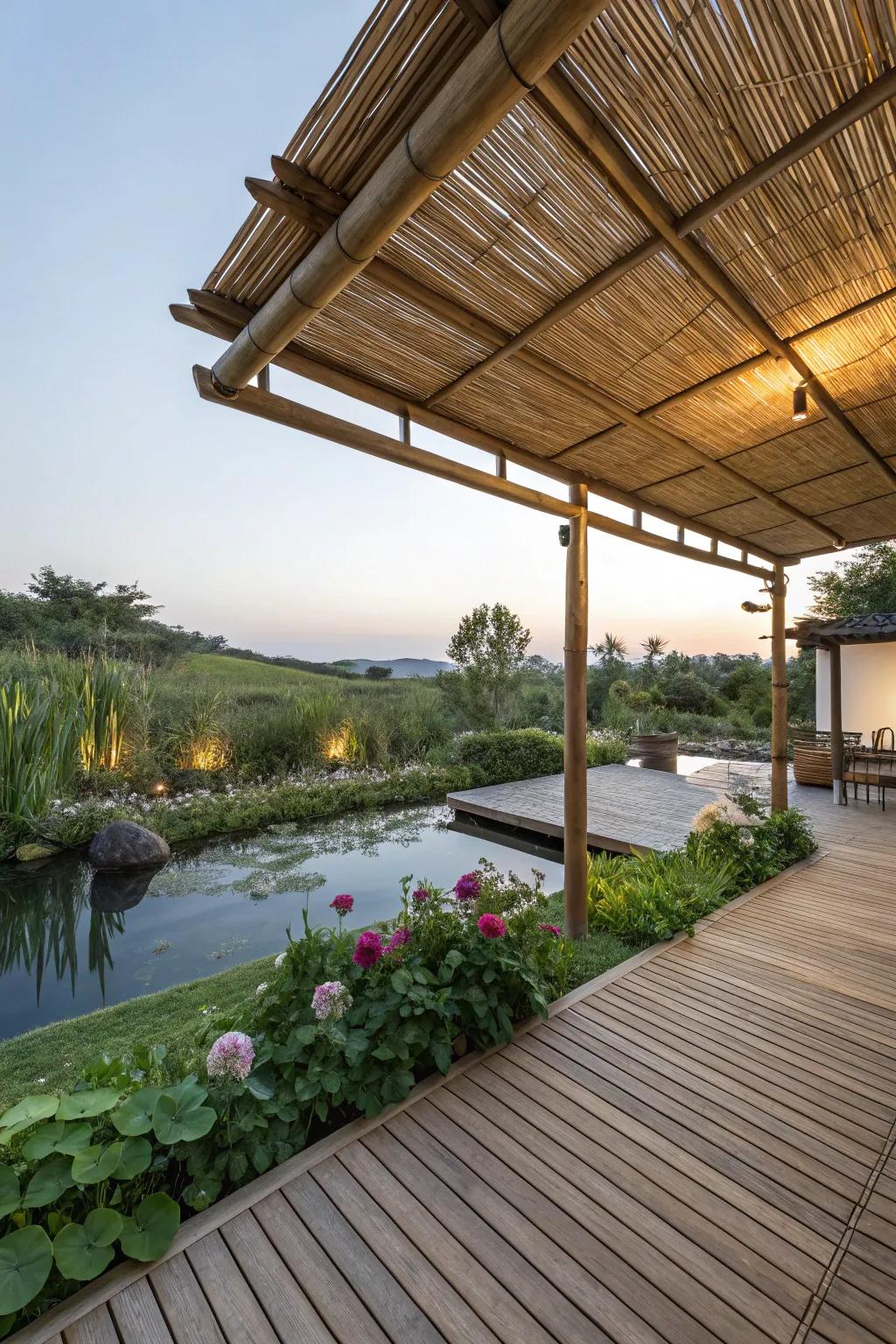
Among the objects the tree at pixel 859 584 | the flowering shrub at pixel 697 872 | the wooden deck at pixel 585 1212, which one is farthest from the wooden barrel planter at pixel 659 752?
the wooden deck at pixel 585 1212

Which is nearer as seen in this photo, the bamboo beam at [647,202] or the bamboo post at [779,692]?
the bamboo beam at [647,202]

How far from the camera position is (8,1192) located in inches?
53.4

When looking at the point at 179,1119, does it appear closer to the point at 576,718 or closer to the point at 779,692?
the point at 576,718

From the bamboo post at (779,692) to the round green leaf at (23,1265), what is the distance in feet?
18.6

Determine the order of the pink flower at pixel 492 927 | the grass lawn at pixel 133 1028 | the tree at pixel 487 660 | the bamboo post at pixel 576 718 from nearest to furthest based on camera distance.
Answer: the pink flower at pixel 492 927
the grass lawn at pixel 133 1028
the bamboo post at pixel 576 718
the tree at pixel 487 660

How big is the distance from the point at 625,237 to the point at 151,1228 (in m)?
3.13

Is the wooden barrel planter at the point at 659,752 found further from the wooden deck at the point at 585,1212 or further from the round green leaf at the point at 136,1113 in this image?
the round green leaf at the point at 136,1113

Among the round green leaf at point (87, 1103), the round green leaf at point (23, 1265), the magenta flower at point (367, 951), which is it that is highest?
the magenta flower at point (367, 951)

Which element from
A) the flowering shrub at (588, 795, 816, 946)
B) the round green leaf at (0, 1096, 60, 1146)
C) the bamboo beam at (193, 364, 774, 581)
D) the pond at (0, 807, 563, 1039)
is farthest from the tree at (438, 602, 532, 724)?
the round green leaf at (0, 1096, 60, 1146)

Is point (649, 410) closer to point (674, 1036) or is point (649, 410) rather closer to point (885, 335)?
point (885, 335)

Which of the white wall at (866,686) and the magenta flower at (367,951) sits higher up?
the white wall at (866,686)

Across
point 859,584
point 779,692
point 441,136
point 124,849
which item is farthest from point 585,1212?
point 859,584

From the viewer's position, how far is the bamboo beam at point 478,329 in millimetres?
1438

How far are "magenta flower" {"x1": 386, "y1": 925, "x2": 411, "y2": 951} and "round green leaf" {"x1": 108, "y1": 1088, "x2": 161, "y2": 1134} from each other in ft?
2.97
